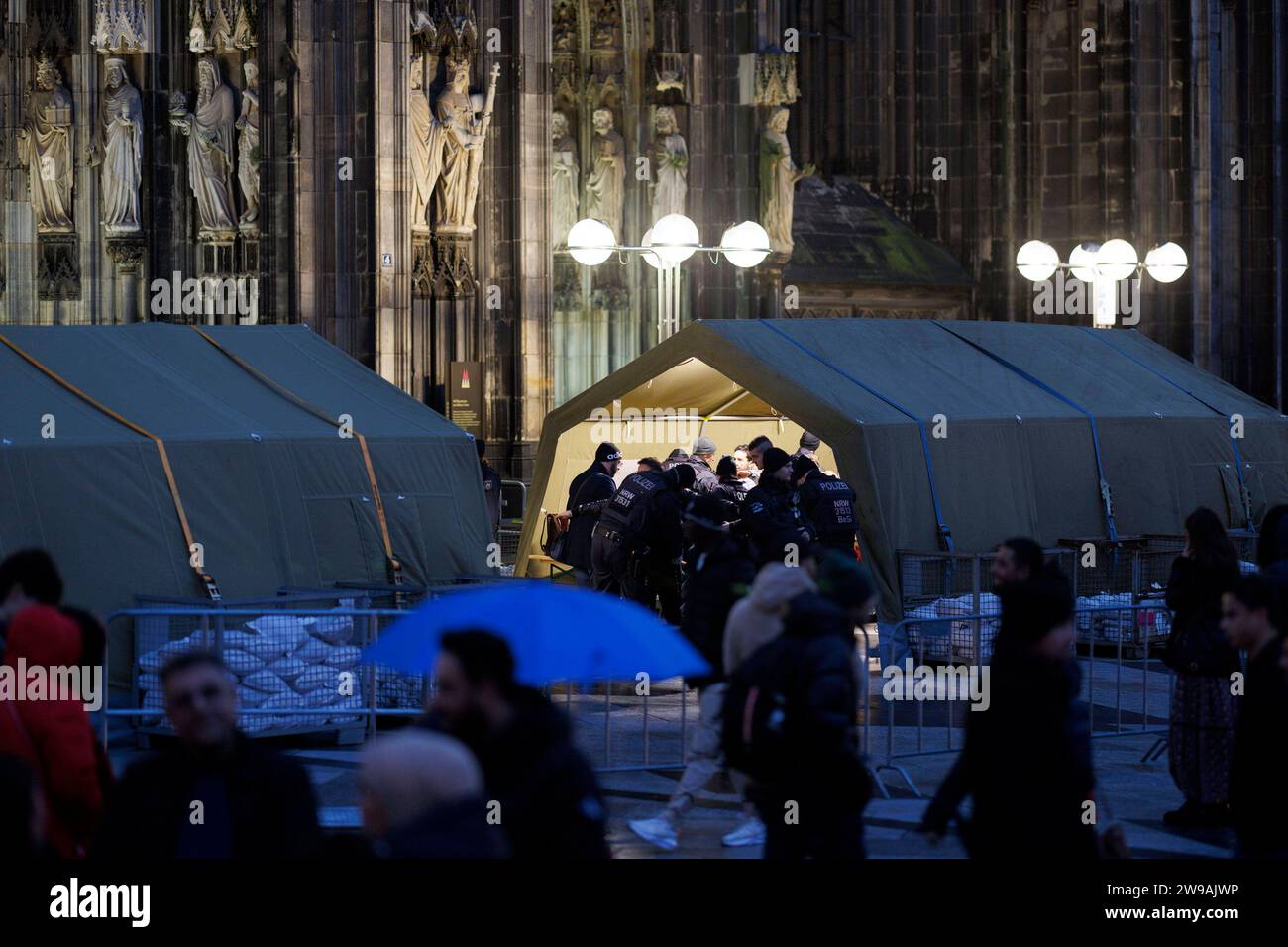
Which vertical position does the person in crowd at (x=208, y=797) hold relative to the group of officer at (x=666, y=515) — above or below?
below

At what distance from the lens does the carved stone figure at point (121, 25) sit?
23.0 m

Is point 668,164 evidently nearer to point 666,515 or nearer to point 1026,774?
point 666,515

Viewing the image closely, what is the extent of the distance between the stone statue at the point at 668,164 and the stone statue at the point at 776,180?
3.55 ft

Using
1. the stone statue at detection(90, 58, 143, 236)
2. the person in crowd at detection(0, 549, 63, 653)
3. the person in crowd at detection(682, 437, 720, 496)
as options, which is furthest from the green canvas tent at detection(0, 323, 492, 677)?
the person in crowd at detection(0, 549, 63, 653)

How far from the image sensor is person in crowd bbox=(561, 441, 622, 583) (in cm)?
1798

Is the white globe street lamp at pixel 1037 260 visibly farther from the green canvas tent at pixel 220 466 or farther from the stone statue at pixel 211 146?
the green canvas tent at pixel 220 466

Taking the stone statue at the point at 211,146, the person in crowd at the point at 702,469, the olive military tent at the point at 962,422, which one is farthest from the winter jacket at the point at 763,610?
the stone statue at the point at 211,146

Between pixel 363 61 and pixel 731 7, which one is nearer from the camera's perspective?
pixel 363 61

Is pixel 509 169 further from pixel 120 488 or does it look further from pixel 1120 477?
pixel 120 488

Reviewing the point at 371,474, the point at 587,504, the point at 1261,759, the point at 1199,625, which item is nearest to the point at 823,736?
the point at 1261,759

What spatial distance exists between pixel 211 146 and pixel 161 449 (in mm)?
8324
